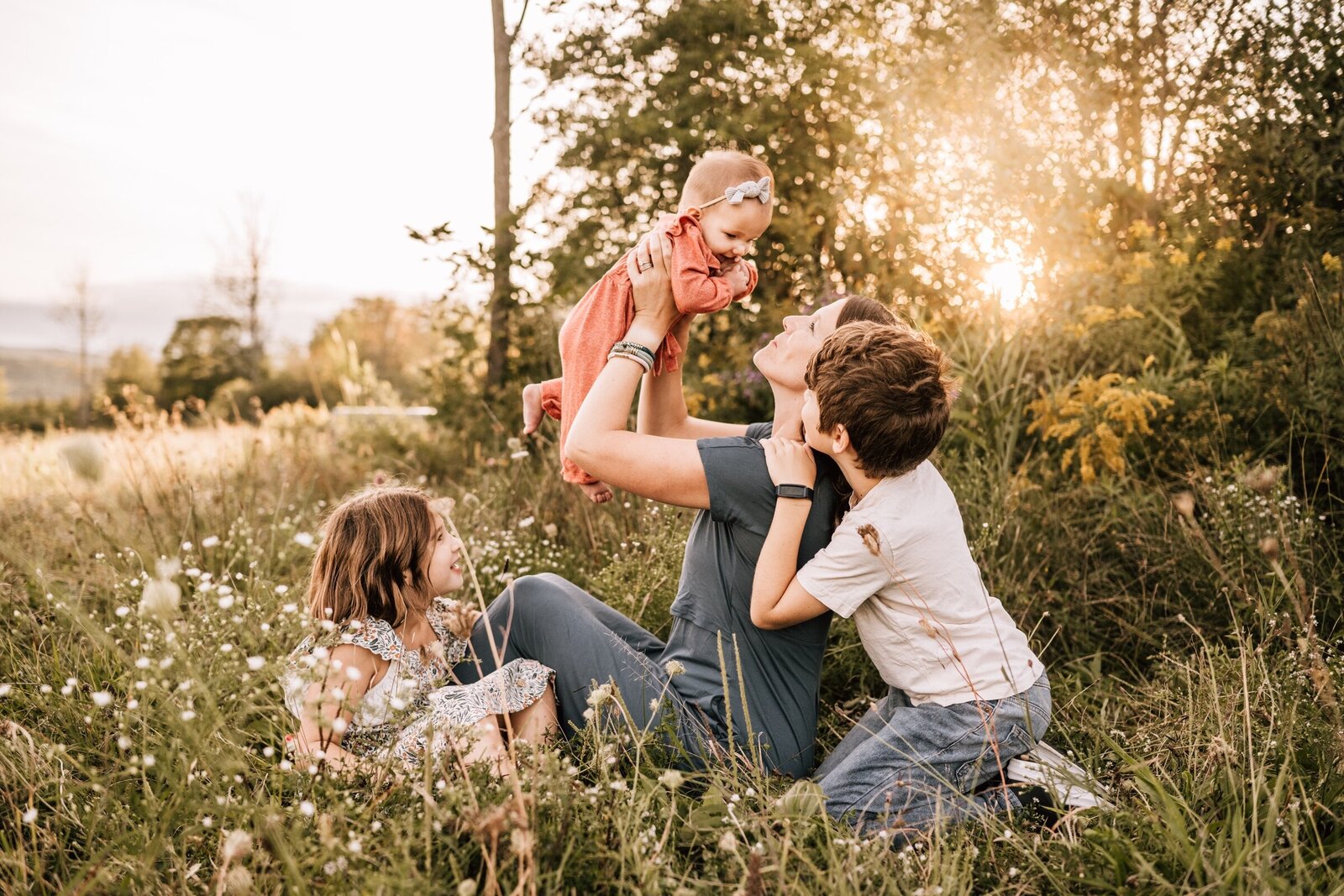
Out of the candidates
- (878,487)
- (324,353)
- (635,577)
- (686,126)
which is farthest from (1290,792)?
(324,353)

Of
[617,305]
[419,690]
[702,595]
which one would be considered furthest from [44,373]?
[702,595]

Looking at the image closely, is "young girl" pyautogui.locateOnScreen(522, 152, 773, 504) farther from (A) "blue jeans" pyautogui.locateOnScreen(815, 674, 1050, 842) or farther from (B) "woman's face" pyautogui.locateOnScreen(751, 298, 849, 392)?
(A) "blue jeans" pyautogui.locateOnScreen(815, 674, 1050, 842)

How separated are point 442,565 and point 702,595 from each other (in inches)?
31.6

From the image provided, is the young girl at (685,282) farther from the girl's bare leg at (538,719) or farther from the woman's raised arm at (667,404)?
the girl's bare leg at (538,719)

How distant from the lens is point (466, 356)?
6785 mm

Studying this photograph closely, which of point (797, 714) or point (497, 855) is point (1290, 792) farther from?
point (497, 855)

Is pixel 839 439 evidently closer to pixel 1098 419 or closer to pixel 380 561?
pixel 380 561

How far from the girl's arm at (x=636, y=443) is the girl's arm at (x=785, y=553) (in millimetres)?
199

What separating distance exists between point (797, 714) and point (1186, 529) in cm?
187

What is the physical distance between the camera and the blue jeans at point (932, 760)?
88.1 inches

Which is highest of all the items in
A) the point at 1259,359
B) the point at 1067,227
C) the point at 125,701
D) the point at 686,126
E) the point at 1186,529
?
the point at 686,126

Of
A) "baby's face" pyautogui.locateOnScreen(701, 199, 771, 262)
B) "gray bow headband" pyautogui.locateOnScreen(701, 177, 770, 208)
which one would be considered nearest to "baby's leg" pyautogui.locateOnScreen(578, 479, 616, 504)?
"baby's face" pyautogui.locateOnScreen(701, 199, 771, 262)

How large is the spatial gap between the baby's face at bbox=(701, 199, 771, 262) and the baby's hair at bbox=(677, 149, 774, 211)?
6 cm

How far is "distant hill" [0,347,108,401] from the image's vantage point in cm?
2715
